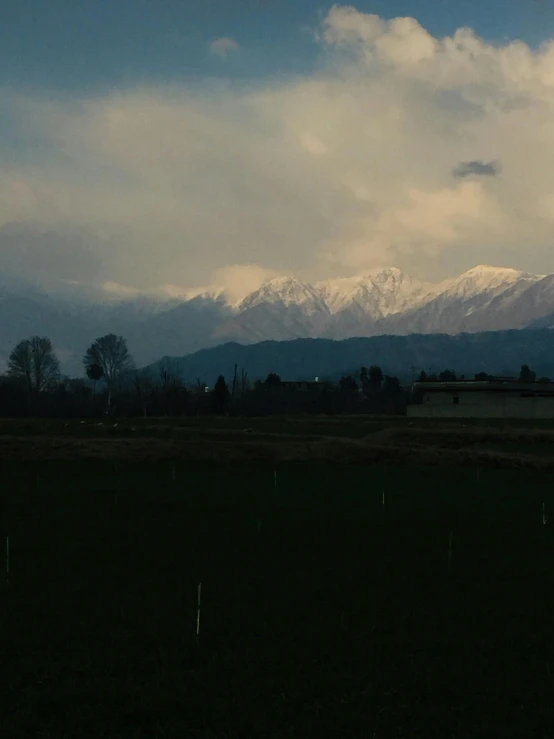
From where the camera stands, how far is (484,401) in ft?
384

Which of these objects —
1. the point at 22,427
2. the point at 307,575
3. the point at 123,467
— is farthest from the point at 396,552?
the point at 22,427

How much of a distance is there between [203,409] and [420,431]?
9546cm

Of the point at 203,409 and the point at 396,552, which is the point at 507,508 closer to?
the point at 396,552

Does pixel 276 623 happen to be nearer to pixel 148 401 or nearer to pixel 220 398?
pixel 220 398

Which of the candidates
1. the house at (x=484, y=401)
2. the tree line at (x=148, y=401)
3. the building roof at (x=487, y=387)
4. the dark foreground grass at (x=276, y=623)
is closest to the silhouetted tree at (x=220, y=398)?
the tree line at (x=148, y=401)

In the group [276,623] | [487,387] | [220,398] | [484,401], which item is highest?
[487,387]

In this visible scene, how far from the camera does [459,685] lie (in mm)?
13273

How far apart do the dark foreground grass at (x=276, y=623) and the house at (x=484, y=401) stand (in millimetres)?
84955

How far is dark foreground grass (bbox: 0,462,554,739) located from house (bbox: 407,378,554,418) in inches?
3345

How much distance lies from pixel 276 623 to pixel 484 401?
105 meters

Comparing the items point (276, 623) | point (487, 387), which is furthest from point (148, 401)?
point (276, 623)

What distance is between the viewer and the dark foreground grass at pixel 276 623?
470 inches

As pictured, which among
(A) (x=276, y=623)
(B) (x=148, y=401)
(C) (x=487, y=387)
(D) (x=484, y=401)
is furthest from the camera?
(B) (x=148, y=401)

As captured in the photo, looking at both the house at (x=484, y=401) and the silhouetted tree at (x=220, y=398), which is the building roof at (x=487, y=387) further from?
the silhouetted tree at (x=220, y=398)
